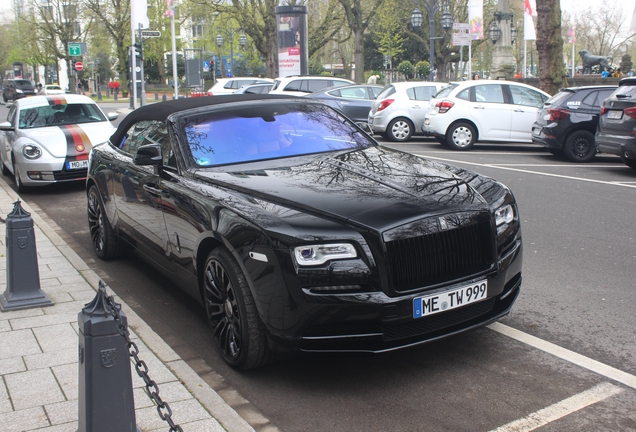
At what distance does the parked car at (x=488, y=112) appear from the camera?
672 inches

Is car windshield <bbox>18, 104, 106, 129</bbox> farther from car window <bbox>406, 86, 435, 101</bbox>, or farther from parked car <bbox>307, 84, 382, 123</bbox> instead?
car window <bbox>406, 86, 435, 101</bbox>

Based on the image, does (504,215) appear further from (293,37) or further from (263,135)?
(293,37)

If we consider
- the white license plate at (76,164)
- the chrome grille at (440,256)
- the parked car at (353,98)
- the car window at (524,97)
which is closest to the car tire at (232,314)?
the chrome grille at (440,256)

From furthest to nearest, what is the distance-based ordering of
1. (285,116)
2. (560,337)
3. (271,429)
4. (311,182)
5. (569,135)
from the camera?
(569,135), (285,116), (560,337), (311,182), (271,429)

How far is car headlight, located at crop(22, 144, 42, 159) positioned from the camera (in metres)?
11.6

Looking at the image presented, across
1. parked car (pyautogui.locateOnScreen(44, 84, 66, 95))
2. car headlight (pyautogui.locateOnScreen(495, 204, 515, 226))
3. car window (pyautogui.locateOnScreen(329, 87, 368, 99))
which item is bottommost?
car headlight (pyautogui.locateOnScreen(495, 204, 515, 226))

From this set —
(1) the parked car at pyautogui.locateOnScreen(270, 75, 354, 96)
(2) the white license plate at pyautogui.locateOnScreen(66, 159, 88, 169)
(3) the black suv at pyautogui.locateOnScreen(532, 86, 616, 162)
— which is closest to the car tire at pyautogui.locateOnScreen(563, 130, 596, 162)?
(3) the black suv at pyautogui.locateOnScreen(532, 86, 616, 162)

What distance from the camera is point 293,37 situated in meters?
32.8

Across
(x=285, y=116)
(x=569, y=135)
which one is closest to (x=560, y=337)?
(x=285, y=116)

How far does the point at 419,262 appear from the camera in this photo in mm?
4000

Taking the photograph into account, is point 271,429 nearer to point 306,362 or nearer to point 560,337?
point 306,362

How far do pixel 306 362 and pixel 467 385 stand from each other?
102 centimetres

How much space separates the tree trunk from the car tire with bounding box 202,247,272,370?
66.1 ft

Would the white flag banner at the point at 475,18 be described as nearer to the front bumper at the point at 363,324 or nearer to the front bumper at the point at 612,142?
the front bumper at the point at 612,142
